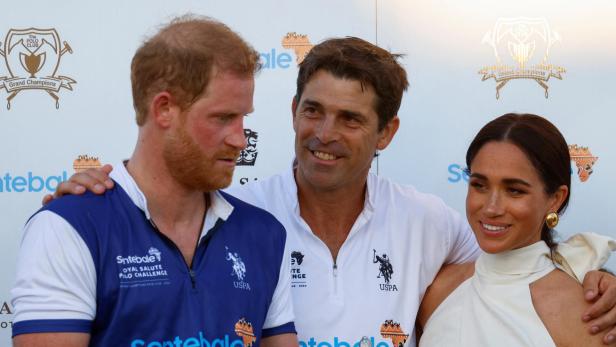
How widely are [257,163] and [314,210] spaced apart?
636 millimetres

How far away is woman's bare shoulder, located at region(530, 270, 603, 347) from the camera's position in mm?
1960

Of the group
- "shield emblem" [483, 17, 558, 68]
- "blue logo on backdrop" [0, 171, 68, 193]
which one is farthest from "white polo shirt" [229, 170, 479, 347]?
"blue logo on backdrop" [0, 171, 68, 193]

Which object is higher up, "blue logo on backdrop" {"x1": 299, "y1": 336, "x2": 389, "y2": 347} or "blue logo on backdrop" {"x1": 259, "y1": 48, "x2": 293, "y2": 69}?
"blue logo on backdrop" {"x1": 259, "y1": 48, "x2": 293, "y2": 69}

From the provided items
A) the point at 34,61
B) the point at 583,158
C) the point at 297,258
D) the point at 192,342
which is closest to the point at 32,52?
the point at 34,61

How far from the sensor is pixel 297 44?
9.87 feet

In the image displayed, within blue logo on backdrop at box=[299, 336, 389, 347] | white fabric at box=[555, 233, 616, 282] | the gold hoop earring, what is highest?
the gold hoop earring

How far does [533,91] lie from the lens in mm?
2979

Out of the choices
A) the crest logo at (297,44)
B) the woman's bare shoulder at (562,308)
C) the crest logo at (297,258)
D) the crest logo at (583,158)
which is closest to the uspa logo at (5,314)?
the crest logo at (297,258)

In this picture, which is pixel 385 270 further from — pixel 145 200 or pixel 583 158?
pixel 583 158

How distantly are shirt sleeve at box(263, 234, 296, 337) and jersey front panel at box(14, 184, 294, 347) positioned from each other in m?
0.05

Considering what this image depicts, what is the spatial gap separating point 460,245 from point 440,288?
18 cm

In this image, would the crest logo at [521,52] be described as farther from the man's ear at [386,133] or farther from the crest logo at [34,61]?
the crest logo at [34,61]

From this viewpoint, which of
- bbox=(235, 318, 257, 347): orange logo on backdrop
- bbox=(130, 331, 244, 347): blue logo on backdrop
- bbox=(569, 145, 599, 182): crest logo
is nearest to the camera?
bbox=(130, 331, 244, 347): blue logo on backdrop

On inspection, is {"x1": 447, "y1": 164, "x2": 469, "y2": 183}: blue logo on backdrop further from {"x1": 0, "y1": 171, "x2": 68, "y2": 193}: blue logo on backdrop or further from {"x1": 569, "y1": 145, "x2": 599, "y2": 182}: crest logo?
{"x1": 0, "y1": 171, "x2": 68, "y2": 193}: blue logo on backdrop
